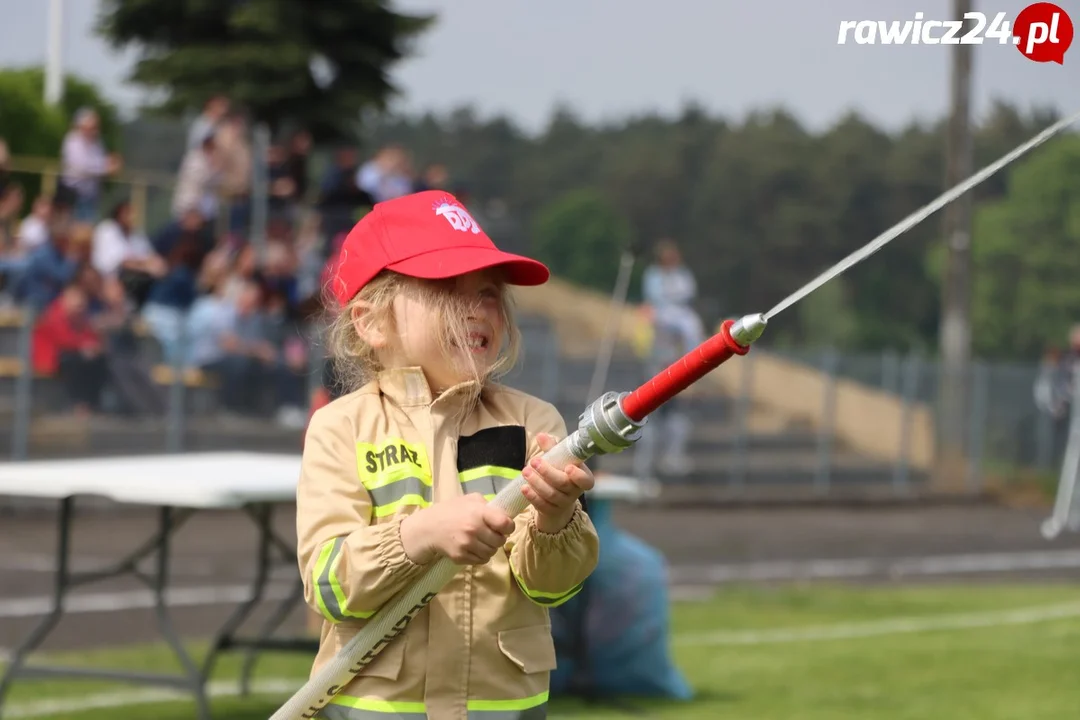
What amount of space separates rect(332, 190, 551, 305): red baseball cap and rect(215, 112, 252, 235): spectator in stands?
51.9ft

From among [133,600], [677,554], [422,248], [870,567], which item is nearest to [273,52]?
[677,554]

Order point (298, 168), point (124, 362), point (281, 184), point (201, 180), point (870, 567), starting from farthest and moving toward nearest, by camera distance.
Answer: point (298, 168) → point (281, 184) → point (201, 180) → point (124, 362) → point (870, 567)

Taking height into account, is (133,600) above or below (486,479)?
below

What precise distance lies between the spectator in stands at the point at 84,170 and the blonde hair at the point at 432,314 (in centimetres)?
1458

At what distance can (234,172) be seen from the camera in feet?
62.1

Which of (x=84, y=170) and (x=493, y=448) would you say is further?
(x=84, y=170)

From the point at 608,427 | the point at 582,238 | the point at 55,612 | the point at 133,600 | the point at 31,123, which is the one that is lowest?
the point at 133,600

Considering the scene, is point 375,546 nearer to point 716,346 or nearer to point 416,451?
point 416,451

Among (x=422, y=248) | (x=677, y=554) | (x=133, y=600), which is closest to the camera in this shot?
(x=422, y=248)

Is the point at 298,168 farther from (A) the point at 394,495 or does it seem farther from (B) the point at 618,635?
(A) the point at 394,495

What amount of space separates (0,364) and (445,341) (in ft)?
43.7

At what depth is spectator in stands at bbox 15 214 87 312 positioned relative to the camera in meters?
15.9

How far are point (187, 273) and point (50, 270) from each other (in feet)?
4.56

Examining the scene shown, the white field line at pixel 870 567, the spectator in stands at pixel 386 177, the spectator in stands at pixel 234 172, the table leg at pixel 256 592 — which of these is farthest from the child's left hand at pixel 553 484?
the spectator in stands at pixel 234 172
